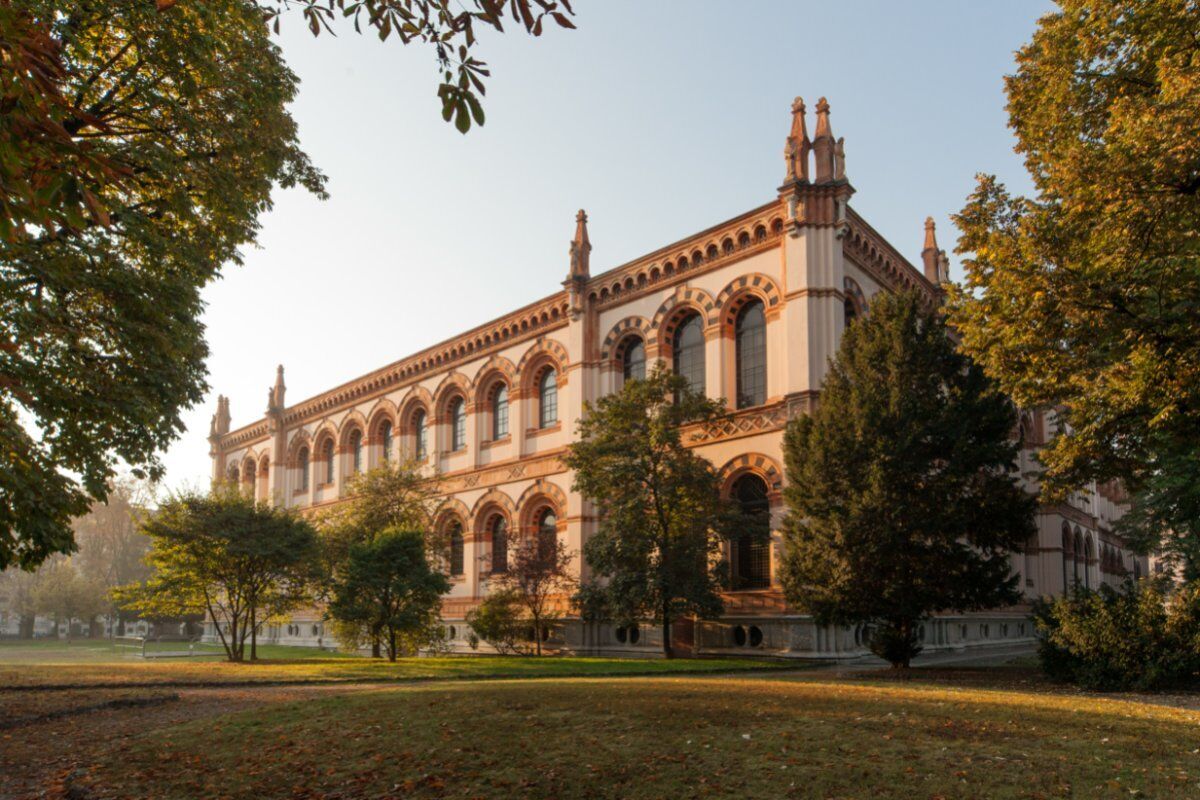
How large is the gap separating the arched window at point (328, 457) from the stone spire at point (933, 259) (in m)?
31.9

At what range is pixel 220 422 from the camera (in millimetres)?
59500

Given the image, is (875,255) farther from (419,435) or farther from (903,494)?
(419,435)

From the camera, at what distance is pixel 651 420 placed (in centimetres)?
Result: 2436

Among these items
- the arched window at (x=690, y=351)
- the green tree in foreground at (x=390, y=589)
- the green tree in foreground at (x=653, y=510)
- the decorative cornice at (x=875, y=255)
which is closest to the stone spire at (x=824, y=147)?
the decorative cornice at (x=875, y=255)

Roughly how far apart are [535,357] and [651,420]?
11.4 meters

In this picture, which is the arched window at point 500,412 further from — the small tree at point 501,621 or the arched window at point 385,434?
the arched window at point 385,434

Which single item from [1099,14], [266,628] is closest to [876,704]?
[1099,14]

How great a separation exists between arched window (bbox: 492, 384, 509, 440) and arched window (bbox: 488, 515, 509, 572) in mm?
3575

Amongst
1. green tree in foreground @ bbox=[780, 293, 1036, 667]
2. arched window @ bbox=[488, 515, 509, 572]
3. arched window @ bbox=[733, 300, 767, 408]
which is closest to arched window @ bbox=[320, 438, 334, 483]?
arched window @ bbox=[488, 515, 509, 572]

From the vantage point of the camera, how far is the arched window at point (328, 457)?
4806 centimetres

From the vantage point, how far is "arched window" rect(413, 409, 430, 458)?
40.6m

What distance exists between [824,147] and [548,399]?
566 inches

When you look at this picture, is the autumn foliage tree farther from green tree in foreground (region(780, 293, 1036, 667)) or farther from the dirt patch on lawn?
green tree in foreground (region(780, 293, 1036, 667))

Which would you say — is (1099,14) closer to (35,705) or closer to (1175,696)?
(1175,696)
